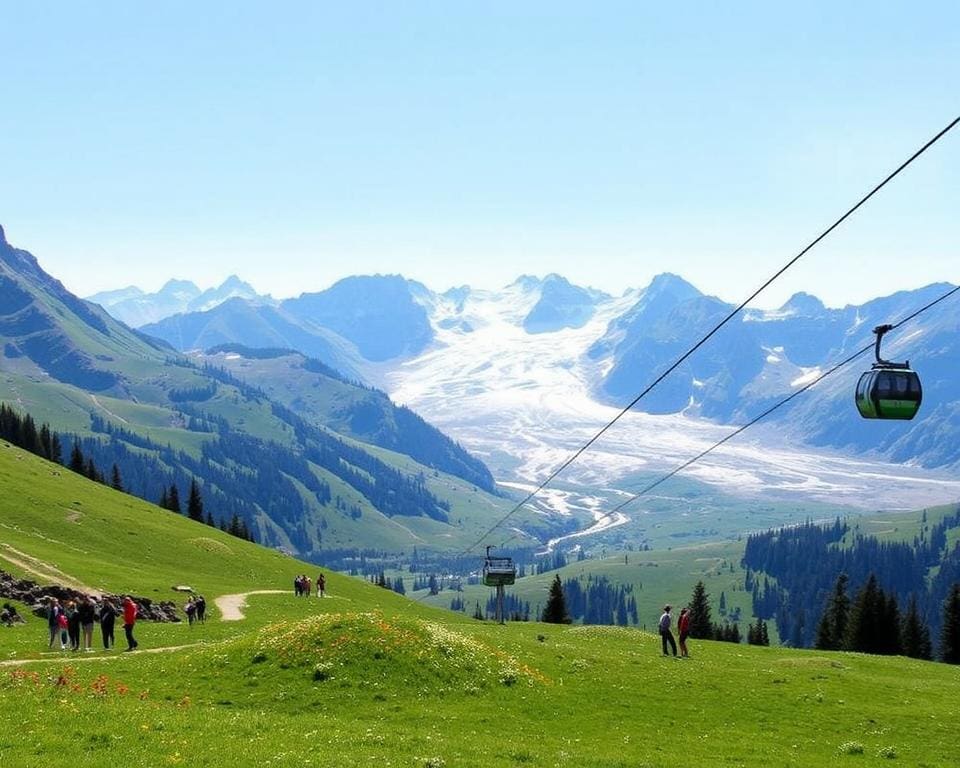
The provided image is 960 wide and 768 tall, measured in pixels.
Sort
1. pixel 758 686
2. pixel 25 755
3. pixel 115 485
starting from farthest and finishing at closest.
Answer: pixel 115 485, pixel 758 686, pixel 25 755

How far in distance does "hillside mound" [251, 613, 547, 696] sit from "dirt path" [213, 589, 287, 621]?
1208 inches

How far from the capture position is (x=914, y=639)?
13012cm

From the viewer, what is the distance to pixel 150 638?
178 ft

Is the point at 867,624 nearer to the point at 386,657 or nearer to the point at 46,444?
the point at 386,657

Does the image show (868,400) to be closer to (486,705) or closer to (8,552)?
(486,705)

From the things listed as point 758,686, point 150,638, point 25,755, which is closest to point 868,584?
point 758,686

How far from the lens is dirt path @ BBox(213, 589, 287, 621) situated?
7116 cm

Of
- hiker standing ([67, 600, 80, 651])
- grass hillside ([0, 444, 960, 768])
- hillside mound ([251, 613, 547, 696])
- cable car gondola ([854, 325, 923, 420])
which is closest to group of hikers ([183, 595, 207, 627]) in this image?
grass hillside ([0, 444, 960, 768])

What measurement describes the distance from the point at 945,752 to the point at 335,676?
23.3 m

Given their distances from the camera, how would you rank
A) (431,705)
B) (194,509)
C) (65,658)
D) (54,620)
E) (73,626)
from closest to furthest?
(431,705)
(65,658)
(54,620)
(73,626)
(194,509)

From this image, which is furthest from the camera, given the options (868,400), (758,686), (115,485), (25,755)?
(115,485)

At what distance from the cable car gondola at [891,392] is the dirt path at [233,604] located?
5343cm

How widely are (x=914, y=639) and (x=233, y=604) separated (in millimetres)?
101648

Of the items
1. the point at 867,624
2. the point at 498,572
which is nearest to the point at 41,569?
the point at 498,572
